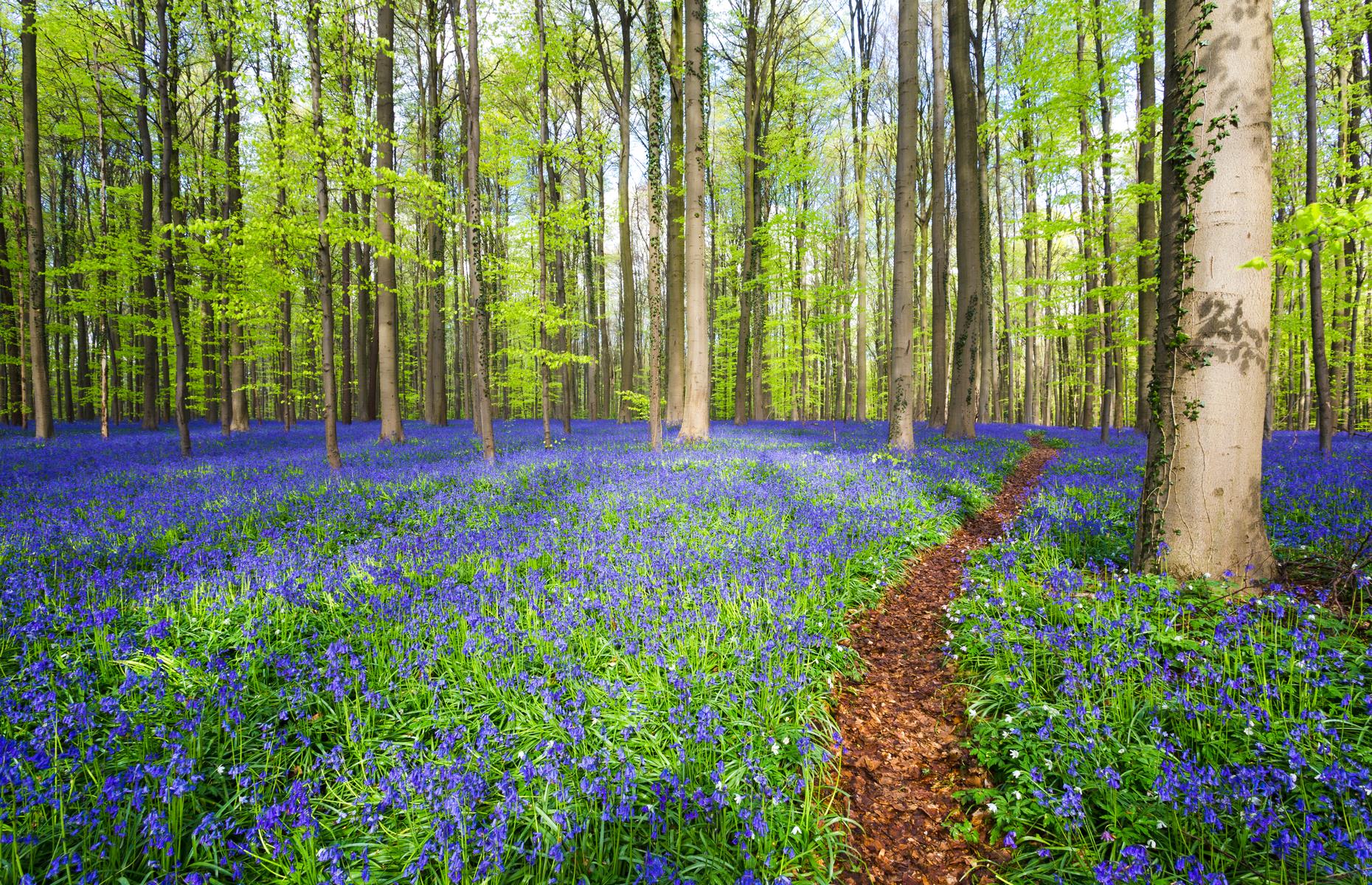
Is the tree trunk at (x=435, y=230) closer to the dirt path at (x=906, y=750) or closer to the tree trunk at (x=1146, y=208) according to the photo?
the dirt path at (x=906, y=750)

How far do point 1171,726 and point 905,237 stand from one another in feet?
36.2

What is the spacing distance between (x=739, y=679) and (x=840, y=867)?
3.72ft

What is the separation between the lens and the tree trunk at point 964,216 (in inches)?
543

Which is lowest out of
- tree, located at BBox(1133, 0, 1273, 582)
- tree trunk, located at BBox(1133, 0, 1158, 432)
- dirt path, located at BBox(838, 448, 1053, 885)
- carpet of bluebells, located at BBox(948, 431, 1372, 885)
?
dirt path, located at BBox(838, 448, 1053, 885)

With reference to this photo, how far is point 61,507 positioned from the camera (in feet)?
22.0

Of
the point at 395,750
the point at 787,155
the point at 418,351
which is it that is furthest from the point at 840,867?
the point at 418,351

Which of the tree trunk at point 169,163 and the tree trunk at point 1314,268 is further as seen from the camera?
the tree trunk at point 169,163

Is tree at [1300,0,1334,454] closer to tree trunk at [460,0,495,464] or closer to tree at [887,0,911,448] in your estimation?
tree at [887,0,911,448]

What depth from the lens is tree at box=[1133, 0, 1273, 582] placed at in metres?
3.81

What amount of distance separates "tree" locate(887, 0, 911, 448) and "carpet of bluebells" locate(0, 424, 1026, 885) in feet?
20.3

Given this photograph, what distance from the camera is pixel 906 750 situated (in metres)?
3.29

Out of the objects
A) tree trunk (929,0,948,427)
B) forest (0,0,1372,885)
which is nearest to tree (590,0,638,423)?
forest (0,0,1372,885)

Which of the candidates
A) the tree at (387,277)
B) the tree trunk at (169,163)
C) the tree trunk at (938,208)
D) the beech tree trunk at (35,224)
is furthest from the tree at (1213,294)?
the beech tree trunk at (35,224)

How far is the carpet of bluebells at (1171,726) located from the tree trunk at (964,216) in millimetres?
11214
